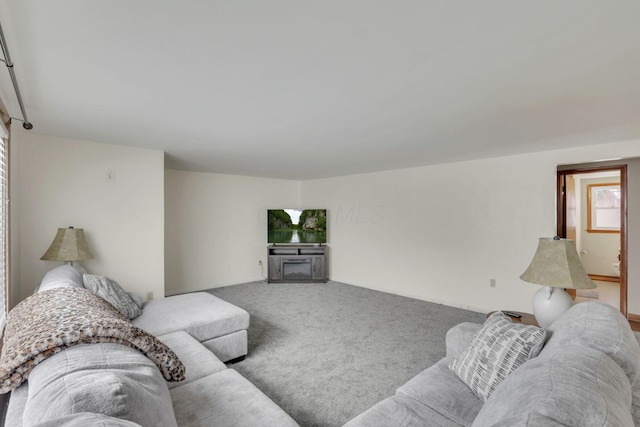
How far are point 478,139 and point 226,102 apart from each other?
8.32 ft

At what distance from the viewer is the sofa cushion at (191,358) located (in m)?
1.70

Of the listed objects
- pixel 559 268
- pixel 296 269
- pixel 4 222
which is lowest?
pixel 296 269

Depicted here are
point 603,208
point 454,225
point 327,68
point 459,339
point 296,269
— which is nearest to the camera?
point 327,68

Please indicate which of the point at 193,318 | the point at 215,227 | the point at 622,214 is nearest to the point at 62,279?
the point at 193,318

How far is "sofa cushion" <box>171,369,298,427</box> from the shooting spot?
1280 mm

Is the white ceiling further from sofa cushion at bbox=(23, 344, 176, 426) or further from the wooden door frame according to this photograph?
sofa cushion at bbox=(23, 344, 176, 426)

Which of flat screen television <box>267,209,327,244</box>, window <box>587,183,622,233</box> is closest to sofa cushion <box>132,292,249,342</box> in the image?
flat screen television <box>267,209,327,244</box>

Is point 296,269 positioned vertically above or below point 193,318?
below

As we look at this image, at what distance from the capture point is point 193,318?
257 centimetres

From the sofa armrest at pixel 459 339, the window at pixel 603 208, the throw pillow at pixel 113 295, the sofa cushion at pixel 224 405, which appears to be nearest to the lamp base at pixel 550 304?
the sofa armrest at pixel 459 339

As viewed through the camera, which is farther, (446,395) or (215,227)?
(215,227)

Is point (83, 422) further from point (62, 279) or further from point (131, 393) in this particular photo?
point (62, 279)

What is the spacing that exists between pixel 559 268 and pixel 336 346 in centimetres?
206

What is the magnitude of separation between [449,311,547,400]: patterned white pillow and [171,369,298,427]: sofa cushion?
2.95ft
